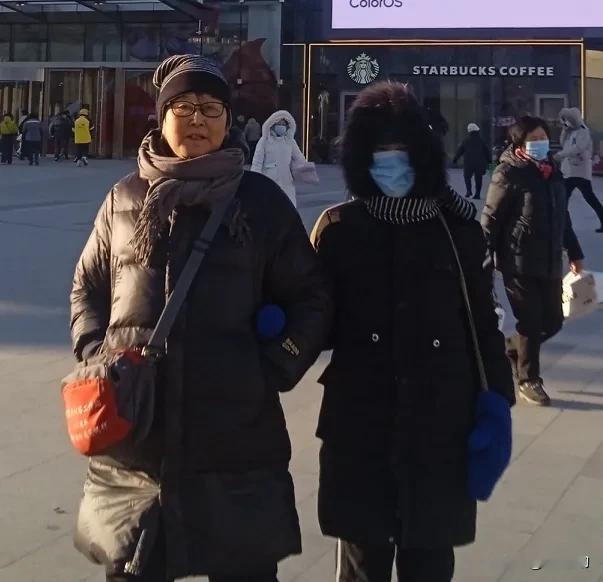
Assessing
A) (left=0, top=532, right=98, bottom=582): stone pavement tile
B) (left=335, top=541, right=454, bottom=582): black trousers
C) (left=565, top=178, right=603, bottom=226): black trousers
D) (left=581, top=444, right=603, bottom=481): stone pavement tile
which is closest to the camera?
(left=335, top=541, right=454, bottom=582): black trousers

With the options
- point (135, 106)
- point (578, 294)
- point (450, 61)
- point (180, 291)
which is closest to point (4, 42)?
point (135, 106)

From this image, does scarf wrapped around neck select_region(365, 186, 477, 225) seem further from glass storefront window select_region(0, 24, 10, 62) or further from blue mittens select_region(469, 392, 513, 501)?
glass storefront window select_region(0, 24, 10, 62)

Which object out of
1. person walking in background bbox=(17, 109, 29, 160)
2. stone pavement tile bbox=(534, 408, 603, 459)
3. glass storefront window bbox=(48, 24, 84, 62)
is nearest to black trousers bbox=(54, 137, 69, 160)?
person walking in background bbox=(17, 109, 29, 160)

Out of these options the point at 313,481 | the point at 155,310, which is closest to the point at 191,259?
the point at 155,310

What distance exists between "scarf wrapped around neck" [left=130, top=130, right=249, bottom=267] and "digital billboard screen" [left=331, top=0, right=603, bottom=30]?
27.1m

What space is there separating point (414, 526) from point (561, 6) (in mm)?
27305

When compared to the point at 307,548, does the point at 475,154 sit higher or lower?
higher

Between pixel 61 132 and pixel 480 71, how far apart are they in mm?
12367

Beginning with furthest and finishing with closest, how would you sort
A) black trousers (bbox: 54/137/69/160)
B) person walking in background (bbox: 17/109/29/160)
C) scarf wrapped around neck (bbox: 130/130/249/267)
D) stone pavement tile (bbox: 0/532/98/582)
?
black trousers (bbox: 54/137/69/160)
person walking in background (bbox: 17/109/29/160)
stone pavement tile (bbox: 0/532/98/582)
scarf wrapped around neck (bbox: 130/130/249/267)

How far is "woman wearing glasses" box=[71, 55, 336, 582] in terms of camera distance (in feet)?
8.55

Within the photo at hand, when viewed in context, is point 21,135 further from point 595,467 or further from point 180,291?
point 180,291

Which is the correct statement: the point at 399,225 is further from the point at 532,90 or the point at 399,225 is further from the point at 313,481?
the point at 532,90

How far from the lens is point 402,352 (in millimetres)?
2848

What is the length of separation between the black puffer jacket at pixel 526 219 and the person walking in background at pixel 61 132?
1042 inches
